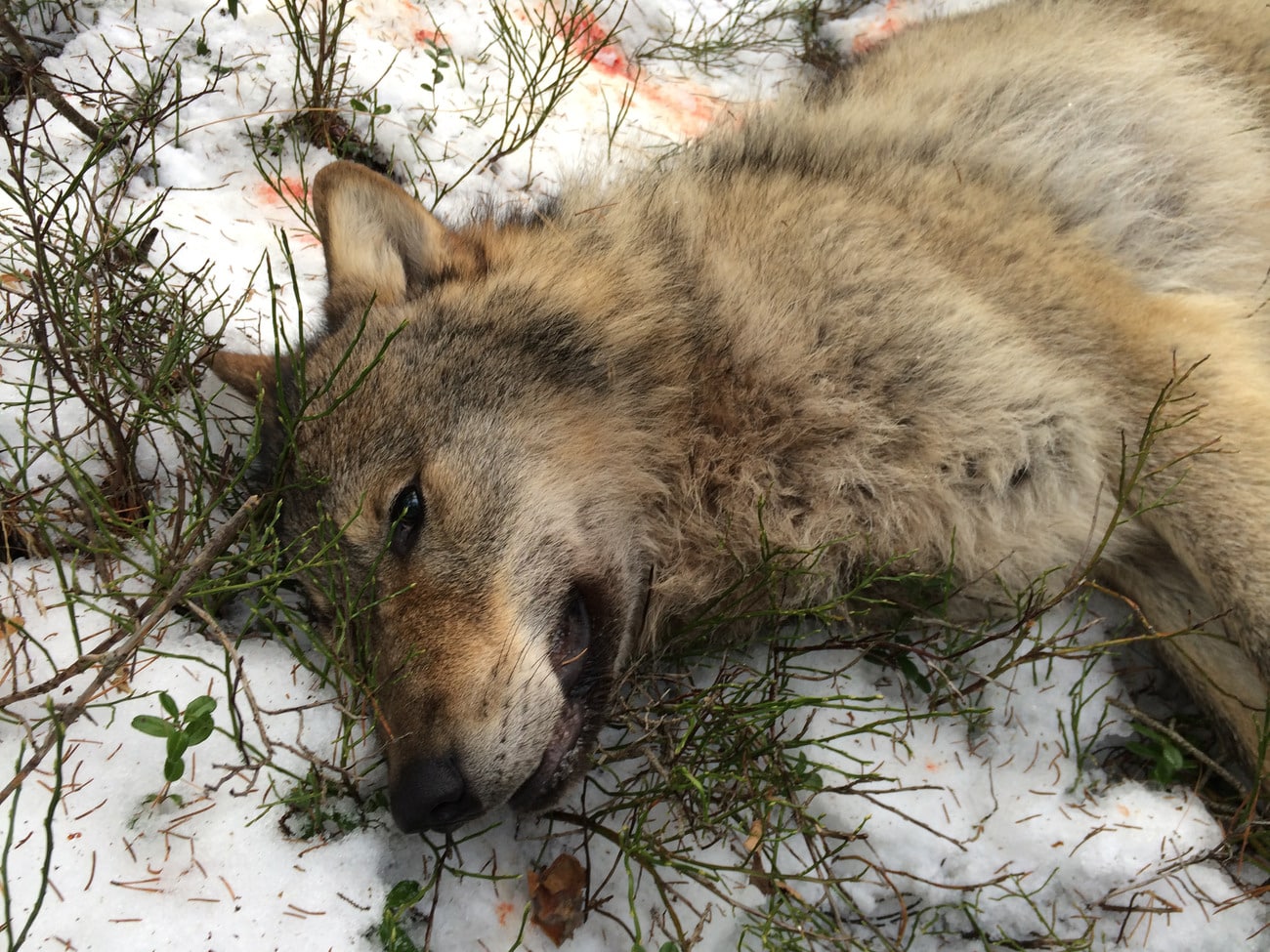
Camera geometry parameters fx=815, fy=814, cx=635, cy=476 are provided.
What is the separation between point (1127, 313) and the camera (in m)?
2.37

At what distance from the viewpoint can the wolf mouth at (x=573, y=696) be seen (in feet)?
6.72

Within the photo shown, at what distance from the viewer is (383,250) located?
2.62 m

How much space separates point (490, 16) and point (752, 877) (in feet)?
13.7

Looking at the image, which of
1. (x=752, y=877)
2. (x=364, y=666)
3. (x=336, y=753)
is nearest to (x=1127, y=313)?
(x=752, y=877)

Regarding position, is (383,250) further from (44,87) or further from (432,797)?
(432,797)

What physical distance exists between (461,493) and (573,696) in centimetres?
62

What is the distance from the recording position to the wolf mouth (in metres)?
2.05

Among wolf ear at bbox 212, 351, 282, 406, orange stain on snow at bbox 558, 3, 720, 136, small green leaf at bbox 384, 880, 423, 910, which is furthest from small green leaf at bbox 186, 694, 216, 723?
orange stain on snow at bbox 558, 3, 720, 136

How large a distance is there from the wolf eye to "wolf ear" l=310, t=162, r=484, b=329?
72 cm

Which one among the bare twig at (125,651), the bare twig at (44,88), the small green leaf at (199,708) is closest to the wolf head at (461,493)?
the bare twig at (125,651)

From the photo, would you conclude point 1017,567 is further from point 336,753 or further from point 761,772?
point 336,753

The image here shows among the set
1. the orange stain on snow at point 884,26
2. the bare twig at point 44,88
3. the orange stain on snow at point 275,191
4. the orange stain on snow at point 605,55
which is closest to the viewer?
the bare twig at point 44,88

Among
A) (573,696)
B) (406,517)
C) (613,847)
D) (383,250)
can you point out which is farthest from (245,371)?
(613,847)

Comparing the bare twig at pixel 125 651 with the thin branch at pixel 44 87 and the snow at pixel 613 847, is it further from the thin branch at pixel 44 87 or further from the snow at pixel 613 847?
the thin branch at pixel 44 87
